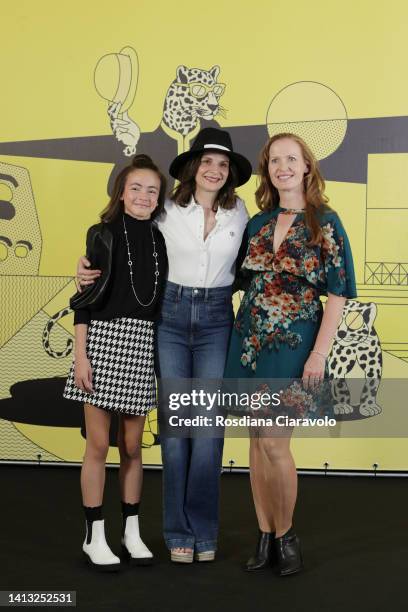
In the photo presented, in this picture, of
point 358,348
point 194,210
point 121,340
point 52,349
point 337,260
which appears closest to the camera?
point 337,260

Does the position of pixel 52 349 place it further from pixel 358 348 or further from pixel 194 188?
pixel 194 188

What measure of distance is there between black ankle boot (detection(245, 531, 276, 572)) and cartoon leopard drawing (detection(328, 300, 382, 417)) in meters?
1.62

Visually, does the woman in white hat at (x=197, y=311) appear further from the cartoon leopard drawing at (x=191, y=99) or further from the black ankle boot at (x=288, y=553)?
the cartoon leopard drawing at (x=191, y=99)

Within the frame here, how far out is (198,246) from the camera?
2988 millimetres

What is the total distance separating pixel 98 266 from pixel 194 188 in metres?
0.47

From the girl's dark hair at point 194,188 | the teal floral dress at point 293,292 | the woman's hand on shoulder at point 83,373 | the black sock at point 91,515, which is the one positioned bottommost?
the black sock at point 91,515

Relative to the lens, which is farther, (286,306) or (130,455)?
(130,455)

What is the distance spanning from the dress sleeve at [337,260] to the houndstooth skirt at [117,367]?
0.67m

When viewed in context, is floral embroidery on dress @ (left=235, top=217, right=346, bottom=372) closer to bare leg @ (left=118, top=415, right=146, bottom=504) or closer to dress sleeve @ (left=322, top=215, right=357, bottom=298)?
dress sleeve @ (left=322, top=215, right=357, bottom=298)

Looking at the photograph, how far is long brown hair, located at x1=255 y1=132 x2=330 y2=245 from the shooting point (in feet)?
9.27

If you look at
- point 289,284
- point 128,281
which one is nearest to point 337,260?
point 289,284

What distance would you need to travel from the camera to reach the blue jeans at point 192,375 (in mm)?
2965

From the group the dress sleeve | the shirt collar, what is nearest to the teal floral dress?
the dress sleeve

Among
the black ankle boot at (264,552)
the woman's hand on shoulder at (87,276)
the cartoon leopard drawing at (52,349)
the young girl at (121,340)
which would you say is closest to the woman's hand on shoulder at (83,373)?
the young girl at (121,340)
